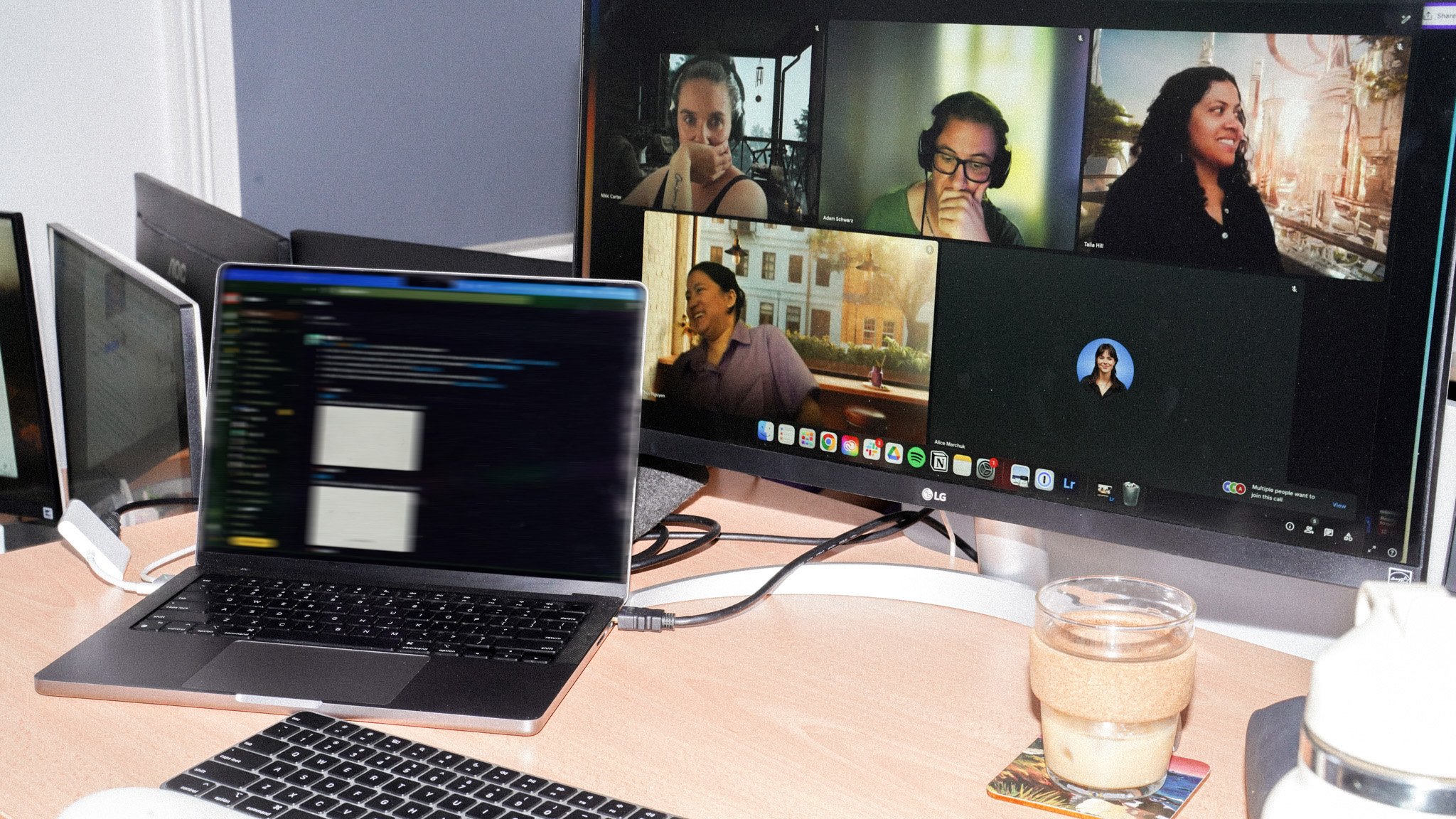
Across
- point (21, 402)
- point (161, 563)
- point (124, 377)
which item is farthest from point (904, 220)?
point (21, 402)

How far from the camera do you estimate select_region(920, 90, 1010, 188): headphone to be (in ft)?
2.64

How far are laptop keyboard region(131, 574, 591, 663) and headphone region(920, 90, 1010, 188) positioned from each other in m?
0.40

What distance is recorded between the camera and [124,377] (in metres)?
1.15

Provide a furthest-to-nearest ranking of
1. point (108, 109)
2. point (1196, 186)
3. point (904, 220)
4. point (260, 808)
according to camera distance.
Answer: point (108, 109) < point (904, 220) < point (1196, 186) < point (260, 808)

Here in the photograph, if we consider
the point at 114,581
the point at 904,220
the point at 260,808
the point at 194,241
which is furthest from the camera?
the point at 194,241

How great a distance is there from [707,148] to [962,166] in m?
0.21

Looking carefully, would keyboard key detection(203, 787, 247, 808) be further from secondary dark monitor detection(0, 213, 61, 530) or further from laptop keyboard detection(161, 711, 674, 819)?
secondary dark monitor detection(0, 213, 61, 530)

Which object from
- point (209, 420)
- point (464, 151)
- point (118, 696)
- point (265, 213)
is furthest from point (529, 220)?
point (118, 696)

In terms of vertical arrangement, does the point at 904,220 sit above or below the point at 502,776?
above

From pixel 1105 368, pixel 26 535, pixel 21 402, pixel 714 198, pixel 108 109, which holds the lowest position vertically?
pixel 26 535

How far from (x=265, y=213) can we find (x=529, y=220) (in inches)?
24.7

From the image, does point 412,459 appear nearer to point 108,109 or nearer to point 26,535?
point 26,535

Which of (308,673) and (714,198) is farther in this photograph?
(714,198)

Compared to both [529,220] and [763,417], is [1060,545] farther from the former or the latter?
[529,220]
